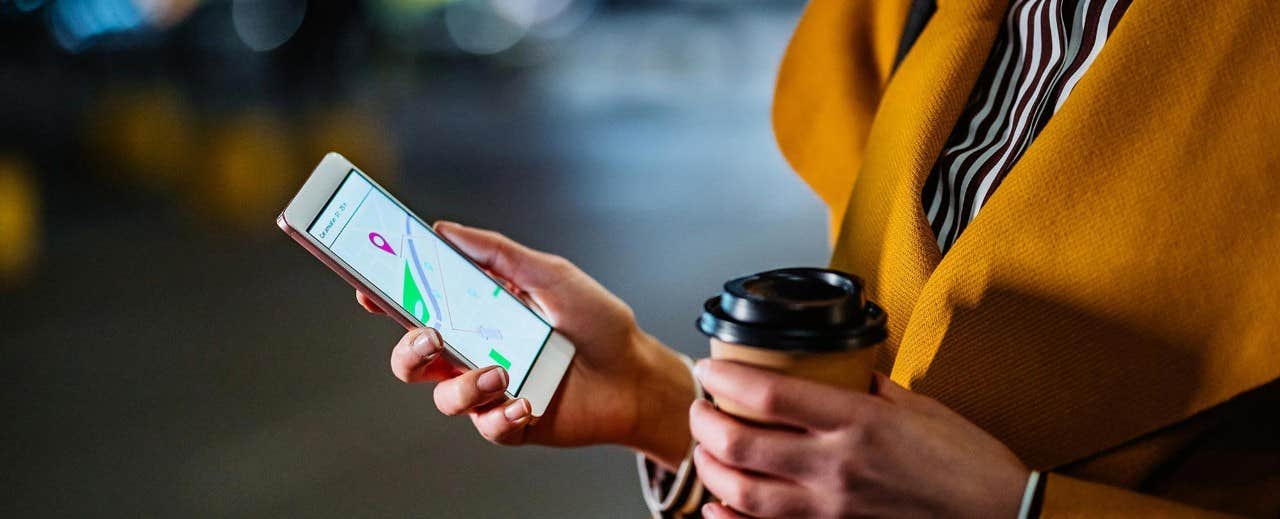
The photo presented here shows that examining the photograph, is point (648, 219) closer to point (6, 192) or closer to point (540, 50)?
point (6, 192)

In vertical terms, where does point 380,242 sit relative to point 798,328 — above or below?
above

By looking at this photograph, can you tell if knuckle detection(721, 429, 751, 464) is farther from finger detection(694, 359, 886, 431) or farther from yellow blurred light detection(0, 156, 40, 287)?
yellow blurred light detection(0, 156, 40, 287)

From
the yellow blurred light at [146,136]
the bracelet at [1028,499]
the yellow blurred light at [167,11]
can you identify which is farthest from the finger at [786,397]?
the yellow blurred light at [167,11]

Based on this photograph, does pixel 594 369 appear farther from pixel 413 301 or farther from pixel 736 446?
pixel 736 446

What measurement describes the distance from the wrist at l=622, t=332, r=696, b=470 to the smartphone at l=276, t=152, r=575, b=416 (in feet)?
0.30

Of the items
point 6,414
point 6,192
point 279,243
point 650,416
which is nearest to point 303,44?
point 6,192

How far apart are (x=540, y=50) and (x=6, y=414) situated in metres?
10.6

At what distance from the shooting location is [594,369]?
1.24 meters

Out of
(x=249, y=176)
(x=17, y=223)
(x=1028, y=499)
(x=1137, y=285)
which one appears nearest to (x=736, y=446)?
(x=1028, y=499)

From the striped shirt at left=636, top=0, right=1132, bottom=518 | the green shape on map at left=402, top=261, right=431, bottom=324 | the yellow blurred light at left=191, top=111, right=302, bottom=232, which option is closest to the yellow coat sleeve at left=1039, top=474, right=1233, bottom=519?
the striped shirt at left=636, top=0, right=1132, bottom=518

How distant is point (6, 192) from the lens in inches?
191

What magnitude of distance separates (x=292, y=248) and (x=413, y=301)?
117 inches

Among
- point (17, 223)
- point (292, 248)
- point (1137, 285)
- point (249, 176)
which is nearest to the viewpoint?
point (1137, 285)

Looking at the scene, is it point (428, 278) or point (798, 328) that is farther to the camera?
point (428, 278)
